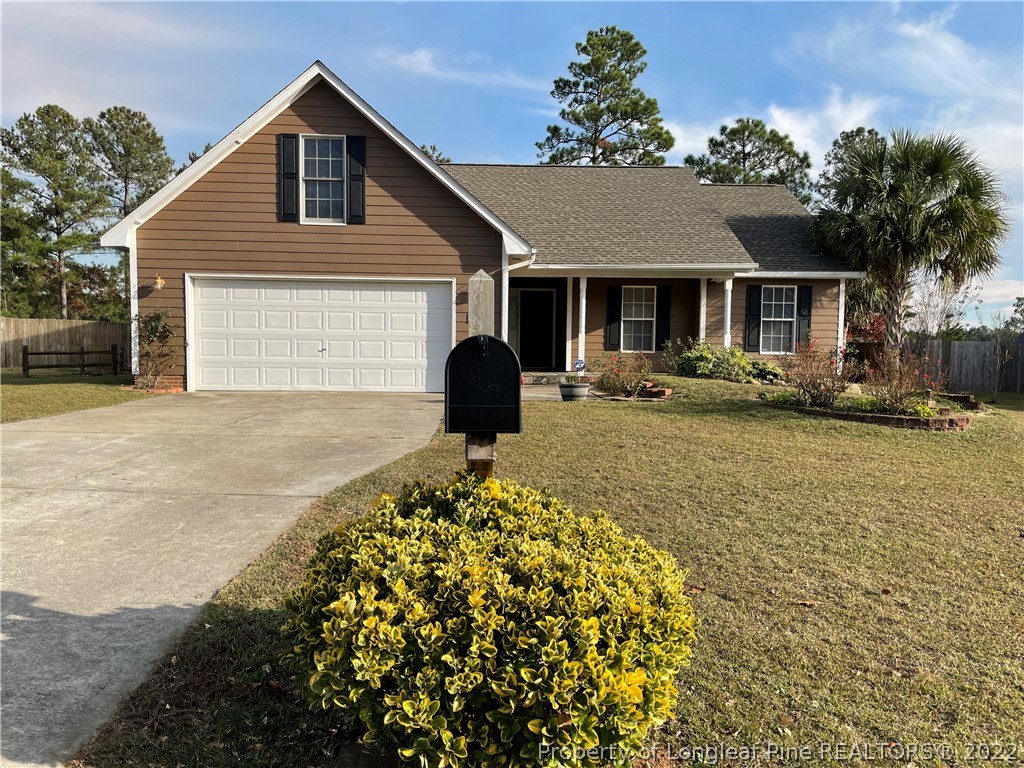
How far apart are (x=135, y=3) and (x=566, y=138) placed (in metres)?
25.8

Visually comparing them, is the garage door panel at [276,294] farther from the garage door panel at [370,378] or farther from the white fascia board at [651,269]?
the white fascia board at [651,269]

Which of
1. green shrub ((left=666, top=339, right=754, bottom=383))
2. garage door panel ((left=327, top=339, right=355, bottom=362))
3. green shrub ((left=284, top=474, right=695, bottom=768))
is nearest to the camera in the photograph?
green shrub ((left=284, top=474, right=695, bottom=768))

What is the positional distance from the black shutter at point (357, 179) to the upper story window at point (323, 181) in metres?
0.16

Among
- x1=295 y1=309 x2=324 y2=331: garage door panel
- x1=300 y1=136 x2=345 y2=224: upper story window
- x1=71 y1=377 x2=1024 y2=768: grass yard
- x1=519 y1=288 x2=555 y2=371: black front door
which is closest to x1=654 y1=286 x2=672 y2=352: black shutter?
x1=519 y1=288 x2=555 y2=371: black front door

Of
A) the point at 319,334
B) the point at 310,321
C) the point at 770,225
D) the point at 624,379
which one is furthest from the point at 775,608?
the point at 770,225

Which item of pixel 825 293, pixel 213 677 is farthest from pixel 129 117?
pixel 213 677

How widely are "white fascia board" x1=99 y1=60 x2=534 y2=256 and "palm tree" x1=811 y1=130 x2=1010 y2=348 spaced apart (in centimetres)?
1016

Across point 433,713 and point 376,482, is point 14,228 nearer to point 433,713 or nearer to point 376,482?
point 376,482

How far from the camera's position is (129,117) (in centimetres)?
3900

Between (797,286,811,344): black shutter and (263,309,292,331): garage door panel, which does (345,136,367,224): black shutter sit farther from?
(797,286,811,344): black shutter

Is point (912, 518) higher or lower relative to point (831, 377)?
lower

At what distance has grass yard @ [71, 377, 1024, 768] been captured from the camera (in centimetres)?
260

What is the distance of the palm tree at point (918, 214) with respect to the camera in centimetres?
1564

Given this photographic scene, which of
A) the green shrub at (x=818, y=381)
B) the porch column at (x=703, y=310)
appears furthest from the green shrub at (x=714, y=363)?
the green shrub at (x=818, y=381)
